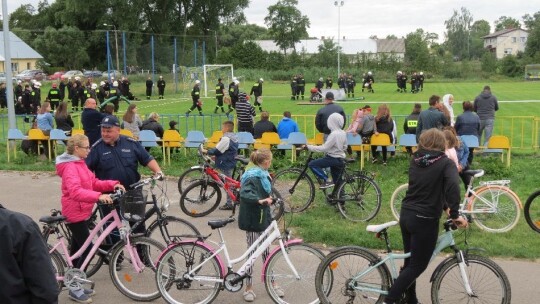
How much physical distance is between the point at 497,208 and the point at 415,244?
152 inches

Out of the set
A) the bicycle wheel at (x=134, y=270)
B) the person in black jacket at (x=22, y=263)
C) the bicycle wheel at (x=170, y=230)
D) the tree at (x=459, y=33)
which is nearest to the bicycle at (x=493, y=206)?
the bicycle wheel at (x=170, y=230)

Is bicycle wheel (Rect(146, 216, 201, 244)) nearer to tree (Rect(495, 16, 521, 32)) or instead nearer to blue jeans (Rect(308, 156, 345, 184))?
blue jeans (Rect(308, 156, 345, 184))

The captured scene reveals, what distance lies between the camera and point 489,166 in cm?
1238

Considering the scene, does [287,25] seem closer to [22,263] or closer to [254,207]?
[254,207]

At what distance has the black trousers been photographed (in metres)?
5.11

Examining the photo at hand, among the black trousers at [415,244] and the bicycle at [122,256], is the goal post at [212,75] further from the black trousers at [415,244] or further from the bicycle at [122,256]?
the black trousers at [415,244]

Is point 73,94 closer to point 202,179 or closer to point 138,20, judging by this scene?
point 202,179

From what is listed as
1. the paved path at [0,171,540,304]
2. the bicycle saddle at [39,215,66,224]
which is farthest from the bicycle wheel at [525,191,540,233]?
the bicycle saddle at [39,215,66,224]

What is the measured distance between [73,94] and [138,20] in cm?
3655

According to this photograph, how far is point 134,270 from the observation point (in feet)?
20.5

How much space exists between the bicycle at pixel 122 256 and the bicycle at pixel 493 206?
4460 mm

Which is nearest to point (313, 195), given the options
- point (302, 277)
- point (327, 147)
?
point (327, 147)

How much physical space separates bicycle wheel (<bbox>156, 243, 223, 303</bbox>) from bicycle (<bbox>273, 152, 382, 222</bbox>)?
134 inches

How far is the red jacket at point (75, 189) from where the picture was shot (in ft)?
19.7
